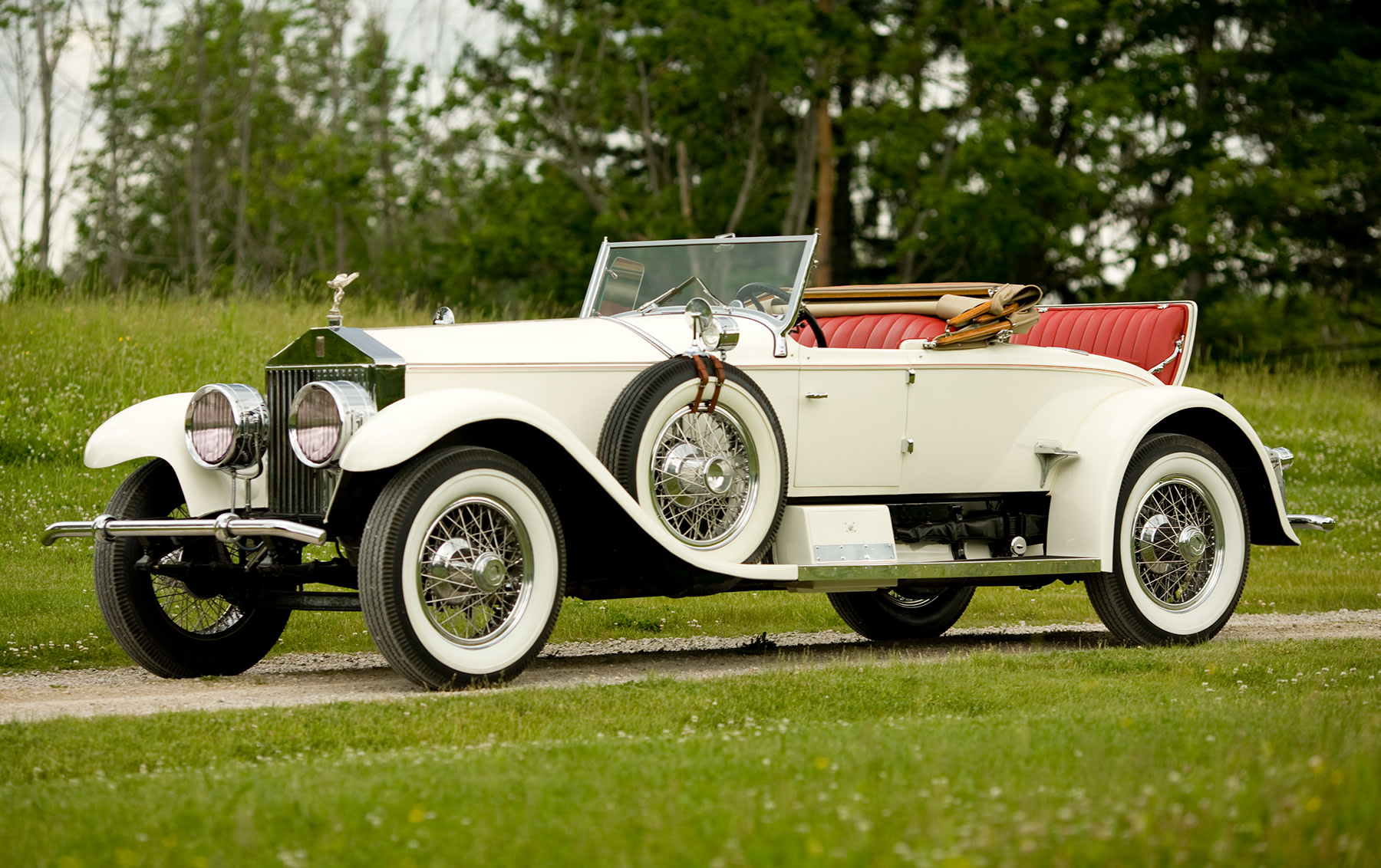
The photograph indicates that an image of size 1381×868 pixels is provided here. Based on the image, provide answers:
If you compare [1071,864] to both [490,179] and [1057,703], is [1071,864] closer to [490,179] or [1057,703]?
[1057,703]

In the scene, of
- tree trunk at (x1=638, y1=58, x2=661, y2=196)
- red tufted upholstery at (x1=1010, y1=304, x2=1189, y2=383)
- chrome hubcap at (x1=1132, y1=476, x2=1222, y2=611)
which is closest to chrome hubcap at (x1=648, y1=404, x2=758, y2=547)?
chrome hubcap at (x1=1132, y1=476, x2=1222, y2=611)

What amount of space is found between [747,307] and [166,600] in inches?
122

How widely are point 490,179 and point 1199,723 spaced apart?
1076 inches

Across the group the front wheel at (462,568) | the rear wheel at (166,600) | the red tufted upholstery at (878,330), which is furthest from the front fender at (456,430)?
the red tufted upholstery at (878,330)

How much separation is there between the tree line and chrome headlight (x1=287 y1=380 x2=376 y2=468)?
18.6 meters

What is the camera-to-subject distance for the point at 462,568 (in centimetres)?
601

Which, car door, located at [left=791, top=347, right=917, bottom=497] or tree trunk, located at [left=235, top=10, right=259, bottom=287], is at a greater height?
tree trunk, located at [left=235, top=10, right=259, bottom=287]

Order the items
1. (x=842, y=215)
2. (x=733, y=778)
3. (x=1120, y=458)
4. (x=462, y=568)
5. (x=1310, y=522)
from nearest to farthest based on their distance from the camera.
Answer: (x=733, y=778), (x=462, y=568), (x=1120, y=458), (x=1310, y=522), (x=842, y=215)

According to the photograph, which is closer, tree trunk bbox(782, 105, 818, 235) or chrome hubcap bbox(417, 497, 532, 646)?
chrome hubcap bbox(417, 497, 532, 646)

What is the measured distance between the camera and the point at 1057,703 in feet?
19.1

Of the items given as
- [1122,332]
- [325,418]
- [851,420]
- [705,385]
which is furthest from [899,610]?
[325,418]

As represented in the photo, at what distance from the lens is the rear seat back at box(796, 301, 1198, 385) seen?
8.33m

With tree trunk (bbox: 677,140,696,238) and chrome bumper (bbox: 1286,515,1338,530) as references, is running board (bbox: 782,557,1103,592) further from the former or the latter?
tree trunk (bbox: 677,140,696,238)

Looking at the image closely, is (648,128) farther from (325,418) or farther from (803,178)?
(325,418)
